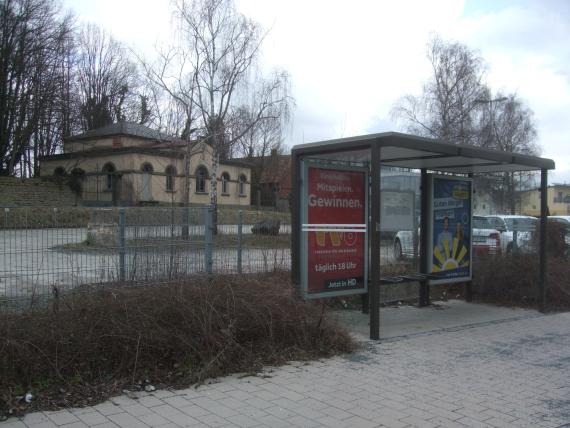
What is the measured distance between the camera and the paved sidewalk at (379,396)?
4.20 metres

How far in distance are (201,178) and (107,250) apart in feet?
121

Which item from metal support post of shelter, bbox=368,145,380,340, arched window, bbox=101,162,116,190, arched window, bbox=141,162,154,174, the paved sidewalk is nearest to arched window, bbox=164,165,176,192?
arched window, bbox=141,162,154,174

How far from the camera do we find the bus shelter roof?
692cm

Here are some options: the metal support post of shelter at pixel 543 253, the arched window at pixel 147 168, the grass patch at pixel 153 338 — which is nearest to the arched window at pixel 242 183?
the arched window at pixel 147 168

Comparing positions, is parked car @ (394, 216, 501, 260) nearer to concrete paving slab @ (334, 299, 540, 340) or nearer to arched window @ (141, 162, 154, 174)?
concrete paving slab @ (334, 299, 540, 340)

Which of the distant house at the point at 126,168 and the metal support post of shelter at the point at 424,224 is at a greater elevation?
the distant house at the point at 126,168

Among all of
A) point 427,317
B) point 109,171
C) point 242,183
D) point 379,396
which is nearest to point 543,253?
point 427,317

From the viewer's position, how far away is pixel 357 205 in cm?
802

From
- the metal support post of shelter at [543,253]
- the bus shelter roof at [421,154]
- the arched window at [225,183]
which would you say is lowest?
the metal support post of shelter at [543,253]

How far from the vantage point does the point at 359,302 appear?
920 centimetres

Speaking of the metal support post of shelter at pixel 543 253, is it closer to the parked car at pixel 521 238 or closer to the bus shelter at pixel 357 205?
the bus shelter at pixel 357 205

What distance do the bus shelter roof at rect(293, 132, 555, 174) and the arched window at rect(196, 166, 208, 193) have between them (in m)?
34.1

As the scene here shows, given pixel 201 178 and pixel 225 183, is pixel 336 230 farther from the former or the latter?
pixel 225 183

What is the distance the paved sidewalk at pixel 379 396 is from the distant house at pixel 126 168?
2933cm
